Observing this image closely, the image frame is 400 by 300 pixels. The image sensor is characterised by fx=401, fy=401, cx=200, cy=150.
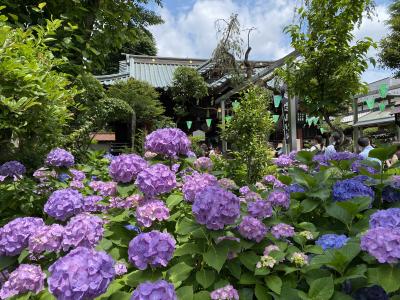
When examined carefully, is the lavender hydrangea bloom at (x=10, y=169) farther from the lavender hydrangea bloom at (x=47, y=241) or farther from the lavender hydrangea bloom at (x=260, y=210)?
the lavender hydrangea bloom at (x=260, y=210)

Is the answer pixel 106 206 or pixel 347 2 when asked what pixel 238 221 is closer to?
pixel 106 206

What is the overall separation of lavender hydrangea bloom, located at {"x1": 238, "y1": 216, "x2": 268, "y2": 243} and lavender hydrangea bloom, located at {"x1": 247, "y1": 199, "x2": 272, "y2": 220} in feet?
0.37

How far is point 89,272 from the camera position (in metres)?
1.01

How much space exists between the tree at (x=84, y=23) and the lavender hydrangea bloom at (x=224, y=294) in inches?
79.6

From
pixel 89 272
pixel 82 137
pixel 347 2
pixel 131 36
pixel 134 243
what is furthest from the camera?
pixel 82 137

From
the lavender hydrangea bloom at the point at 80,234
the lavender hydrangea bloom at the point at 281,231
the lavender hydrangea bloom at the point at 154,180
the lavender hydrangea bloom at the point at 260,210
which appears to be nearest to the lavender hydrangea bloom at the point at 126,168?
the lavender hydrangea bloom at the point at 154,180

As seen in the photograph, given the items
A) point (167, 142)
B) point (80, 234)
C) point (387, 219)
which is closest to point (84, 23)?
point (167, 142)

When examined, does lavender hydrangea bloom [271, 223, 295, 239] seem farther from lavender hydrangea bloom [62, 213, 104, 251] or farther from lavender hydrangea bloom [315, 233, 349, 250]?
lavender hydrangea bloom [62, 213, 104, 251]

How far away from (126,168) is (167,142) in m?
0.24

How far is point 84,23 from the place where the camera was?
315 centimetres

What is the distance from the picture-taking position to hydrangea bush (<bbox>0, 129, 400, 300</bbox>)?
1.09 meters

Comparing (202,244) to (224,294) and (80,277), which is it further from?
(80,277)

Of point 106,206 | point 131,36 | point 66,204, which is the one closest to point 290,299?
point 66,204

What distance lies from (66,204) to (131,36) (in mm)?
2180
